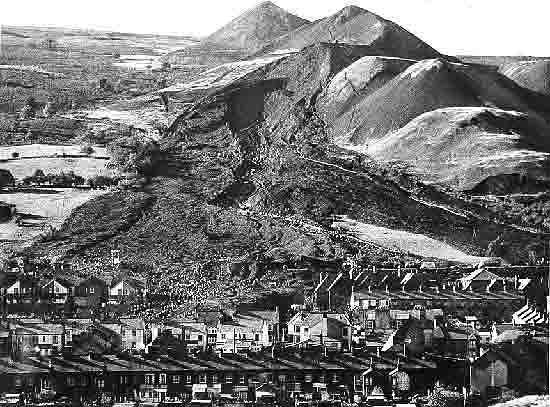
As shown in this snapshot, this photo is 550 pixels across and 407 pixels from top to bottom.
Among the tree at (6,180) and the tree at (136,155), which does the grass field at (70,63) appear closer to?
the tree at (136,155)

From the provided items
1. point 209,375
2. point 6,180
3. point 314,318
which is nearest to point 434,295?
point 314,318

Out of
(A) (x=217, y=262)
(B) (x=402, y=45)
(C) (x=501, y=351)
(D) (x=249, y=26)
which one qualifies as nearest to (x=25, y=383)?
(A) (x=217, y=262)

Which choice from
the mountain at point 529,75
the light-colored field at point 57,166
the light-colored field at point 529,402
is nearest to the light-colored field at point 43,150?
the light-colored field at point 57,166

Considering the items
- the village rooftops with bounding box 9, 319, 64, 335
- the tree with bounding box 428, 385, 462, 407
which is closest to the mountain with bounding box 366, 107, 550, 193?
the tree with bounding box 428, 385, 462, 407

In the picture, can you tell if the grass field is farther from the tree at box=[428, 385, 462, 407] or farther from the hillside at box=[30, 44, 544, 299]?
the tree at box=[428, 385, 462, 407]

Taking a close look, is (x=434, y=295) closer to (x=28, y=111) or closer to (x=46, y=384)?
(x=46, y=384)

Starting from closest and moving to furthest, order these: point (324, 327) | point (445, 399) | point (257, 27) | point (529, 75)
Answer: point (445, 399), point (324, 327), point (257, 27), point (529, 75)
